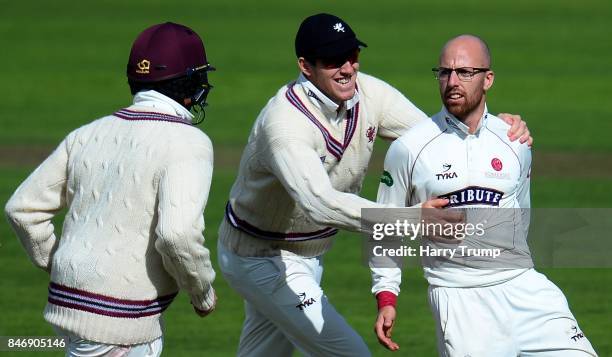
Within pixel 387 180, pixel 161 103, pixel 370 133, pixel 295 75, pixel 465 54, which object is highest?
pixel 295 75

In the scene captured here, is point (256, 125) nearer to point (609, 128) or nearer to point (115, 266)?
point (115, 266)

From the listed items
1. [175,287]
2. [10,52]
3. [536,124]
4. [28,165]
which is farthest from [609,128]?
[175,287]

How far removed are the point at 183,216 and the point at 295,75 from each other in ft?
66.7

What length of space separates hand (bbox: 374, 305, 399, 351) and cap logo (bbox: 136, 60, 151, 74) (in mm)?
1701

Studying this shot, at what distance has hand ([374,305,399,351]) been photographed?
6.59 m

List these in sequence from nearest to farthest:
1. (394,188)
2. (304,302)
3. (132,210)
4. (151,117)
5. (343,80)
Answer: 1. (132,210)
2. (151,117)
3. (394,188)
4. (343,80)
5. (304,302)

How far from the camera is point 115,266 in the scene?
5992 millimetres

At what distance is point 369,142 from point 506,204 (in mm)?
1018

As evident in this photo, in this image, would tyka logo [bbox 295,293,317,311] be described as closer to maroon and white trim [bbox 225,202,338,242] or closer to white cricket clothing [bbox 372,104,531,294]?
maroon and white trim [bbox 225,202,338,242]

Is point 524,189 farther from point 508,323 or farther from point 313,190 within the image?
point 313,190

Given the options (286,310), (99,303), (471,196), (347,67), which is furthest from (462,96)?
(99,303)

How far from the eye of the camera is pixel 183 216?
230 inches

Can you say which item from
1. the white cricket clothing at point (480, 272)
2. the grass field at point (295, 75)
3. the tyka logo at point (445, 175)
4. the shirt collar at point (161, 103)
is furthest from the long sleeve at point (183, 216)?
the grass field at point (295, 75)

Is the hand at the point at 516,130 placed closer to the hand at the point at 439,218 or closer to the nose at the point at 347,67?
the hand at the point at 439,218
